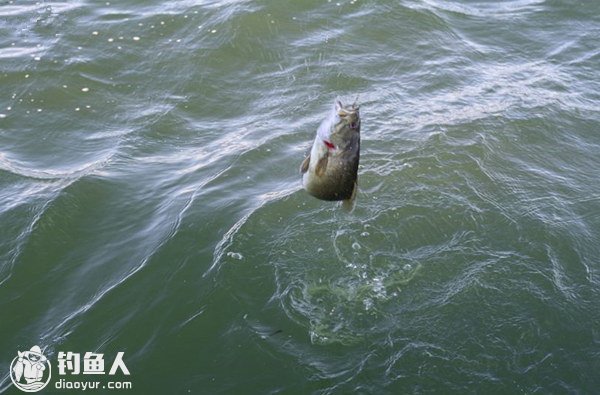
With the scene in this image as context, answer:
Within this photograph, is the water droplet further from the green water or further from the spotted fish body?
the spotted fish body

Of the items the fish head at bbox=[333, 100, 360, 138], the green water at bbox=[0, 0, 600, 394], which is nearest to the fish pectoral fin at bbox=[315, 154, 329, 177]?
the fish head at bbox=[333, 100, 360, 138]

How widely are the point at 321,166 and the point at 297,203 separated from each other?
256cm

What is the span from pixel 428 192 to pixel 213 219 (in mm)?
2112

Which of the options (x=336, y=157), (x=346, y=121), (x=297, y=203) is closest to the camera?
(x=346, y=121)

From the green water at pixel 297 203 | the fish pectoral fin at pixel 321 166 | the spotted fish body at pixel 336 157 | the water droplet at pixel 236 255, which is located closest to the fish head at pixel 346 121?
the spotted fish body at pixel 336 157

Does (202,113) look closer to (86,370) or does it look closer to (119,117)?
(119,117)

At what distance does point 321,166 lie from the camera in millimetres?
4371

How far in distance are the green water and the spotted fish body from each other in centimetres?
150

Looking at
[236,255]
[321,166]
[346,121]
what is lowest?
[236,255]

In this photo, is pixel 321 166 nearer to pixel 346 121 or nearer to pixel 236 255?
pixel 346 121

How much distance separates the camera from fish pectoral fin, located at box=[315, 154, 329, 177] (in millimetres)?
4340

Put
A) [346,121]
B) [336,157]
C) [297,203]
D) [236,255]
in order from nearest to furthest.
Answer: [346,121], [336,157], [236,255], [297,203]

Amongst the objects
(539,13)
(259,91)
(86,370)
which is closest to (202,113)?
(259,91)

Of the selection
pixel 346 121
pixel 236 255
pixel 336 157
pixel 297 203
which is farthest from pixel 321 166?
pixel 297 203
